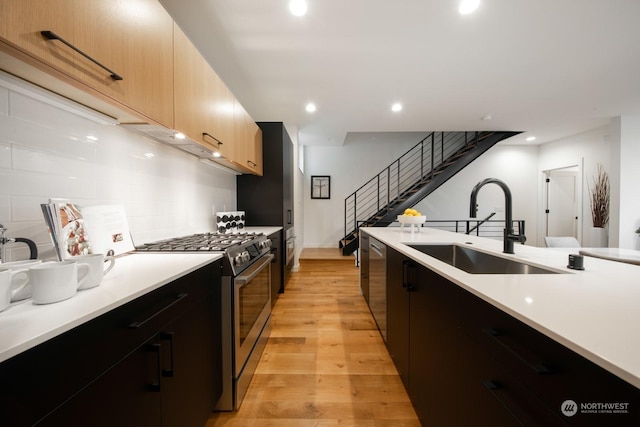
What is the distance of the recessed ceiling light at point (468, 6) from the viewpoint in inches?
69.2

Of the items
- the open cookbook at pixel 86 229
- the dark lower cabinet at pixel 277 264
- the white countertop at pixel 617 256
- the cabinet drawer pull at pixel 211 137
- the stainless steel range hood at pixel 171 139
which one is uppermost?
the cabinet drawer pull at pixel 211 137

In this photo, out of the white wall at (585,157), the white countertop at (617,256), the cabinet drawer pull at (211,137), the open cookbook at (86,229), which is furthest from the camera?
the white wall at (585,157)

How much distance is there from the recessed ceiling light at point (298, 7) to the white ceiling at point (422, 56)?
5 cm

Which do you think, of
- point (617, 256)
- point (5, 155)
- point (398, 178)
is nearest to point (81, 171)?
point (5, 155)

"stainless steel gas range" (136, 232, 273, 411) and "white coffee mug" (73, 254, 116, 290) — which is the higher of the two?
"white coffee mug" (73, 254, 116, 290)

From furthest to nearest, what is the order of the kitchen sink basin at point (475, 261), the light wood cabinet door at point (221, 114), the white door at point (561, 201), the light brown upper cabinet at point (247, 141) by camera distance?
the white door at point (561, 201) < the light brown upper cabinet at point (247, 141) < the light wood cabinet door at point (221, 114) < the kitchen sink basin at point (475, 261)

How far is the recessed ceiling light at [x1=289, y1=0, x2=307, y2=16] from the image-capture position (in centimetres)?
176

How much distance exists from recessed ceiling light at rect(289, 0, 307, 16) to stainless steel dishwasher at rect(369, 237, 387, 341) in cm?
196

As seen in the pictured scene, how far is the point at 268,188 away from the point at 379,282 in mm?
2123

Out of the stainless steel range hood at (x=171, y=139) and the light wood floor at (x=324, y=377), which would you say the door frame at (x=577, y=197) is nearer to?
the light wood floor at (x=324, y=377)

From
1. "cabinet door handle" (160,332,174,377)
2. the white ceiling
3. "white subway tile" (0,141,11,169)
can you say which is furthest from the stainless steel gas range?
the white ceiling

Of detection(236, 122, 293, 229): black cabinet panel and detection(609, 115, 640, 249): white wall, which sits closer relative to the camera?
detection(236, 122, 293, 229): black cabinet panel

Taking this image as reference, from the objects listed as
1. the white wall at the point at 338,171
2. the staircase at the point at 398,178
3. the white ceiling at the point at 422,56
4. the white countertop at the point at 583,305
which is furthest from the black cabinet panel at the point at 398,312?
the white wall at the point at 338,171

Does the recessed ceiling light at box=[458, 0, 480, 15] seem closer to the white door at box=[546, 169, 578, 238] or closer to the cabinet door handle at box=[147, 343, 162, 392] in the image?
the cabinet door handle at box=[147, 343, 162, 392]
